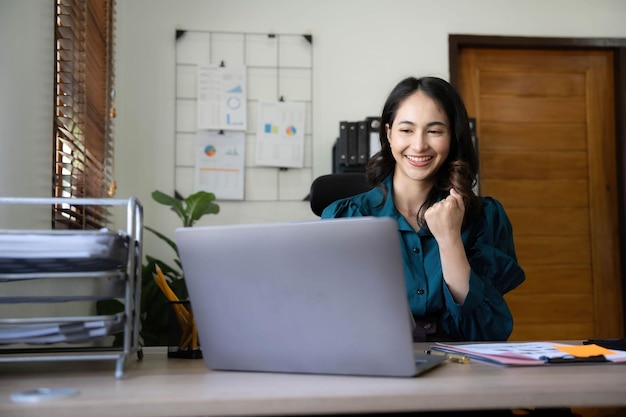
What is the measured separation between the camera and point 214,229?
32.3 inches

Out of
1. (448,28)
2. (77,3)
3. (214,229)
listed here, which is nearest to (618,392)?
(214,229)

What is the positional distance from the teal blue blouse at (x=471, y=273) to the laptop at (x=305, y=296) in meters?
0.52

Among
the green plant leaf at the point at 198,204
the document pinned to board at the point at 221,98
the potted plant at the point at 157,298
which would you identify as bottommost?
the potted plant at the point at 157,298

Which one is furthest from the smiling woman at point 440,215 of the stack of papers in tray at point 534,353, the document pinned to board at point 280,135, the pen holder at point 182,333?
the document pinned to board at point 280,135

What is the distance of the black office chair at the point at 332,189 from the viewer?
6.03 feet

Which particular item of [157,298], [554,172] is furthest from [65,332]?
[554,172]

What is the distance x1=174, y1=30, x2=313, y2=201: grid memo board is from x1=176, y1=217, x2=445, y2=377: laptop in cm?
260

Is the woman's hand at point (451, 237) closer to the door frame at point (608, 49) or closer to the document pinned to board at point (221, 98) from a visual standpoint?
the document pinned to board at point (221, 98)

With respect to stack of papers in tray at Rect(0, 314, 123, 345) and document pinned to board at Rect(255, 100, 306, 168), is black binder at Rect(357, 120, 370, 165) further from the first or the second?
stack of papers in tray at Rect(0, 314, 123, 345)

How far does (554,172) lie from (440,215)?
2.66 m

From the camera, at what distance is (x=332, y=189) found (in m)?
1.85

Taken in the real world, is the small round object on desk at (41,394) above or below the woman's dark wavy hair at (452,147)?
below

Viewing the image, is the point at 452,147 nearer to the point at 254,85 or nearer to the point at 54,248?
the point at 54,248

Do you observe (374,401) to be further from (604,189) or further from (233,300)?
(604,189)
